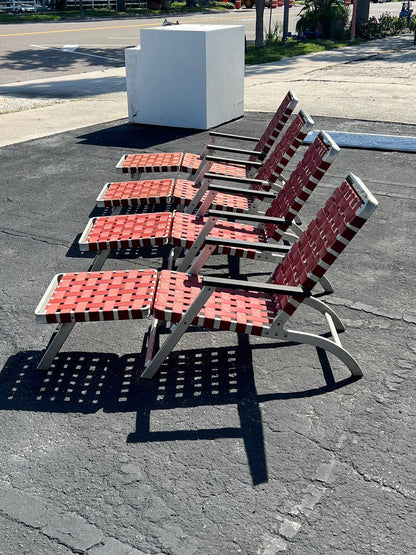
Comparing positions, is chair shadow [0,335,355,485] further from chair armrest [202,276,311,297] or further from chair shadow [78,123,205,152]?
chair shadow [78,123,205,152]

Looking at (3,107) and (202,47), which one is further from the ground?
(202,47)

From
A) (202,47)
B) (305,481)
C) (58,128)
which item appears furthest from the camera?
(58,128)

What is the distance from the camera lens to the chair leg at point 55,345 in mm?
4516

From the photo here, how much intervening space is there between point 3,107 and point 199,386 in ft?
36.2

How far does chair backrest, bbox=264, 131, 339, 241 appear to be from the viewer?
5.26m

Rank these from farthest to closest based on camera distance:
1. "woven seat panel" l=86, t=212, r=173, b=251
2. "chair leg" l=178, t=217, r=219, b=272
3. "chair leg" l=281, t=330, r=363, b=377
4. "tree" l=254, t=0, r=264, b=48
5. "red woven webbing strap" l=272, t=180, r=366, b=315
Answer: "tree" l=254, t=0, r=264, b=48, "woven seat panel" l=86, t=212, r=173, b=251, "chair leg" l=178, t=217, r=219, b=272, "chair leg" l=281, t=330, r=363, b=377, "red woven webbing strap" l=272, t=180, r=366, b=315

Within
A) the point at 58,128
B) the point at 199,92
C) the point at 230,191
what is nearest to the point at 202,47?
the point at 199,92

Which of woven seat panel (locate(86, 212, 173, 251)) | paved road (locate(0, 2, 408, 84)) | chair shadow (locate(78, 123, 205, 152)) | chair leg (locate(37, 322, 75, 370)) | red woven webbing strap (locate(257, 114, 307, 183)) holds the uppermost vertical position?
red woven webbing strap (locate(257, 114, 307, 183))

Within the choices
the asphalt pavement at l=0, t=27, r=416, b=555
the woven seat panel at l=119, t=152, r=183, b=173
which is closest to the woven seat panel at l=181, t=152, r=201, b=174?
the woven seat panel at l=119, t=152, r=183, b=173

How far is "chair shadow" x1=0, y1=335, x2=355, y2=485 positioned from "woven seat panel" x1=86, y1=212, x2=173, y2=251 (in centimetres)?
106

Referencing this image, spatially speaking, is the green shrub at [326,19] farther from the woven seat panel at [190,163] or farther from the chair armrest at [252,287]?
the chair armrest at [252,287]

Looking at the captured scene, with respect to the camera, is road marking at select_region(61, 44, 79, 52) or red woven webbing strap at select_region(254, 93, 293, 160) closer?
red woven webbing strap at select_region(254, 93, 293, 160)

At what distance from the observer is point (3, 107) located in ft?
45.2

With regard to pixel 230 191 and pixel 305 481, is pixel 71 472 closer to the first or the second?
pixel 305 481
